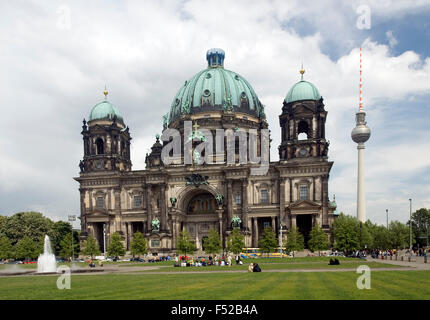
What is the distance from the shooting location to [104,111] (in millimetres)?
102438

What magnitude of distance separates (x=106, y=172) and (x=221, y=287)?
7664cm

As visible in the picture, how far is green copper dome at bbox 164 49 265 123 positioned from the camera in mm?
105312

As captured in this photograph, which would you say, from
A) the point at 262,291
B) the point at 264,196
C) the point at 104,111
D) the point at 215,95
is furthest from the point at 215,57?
the point at 262,291

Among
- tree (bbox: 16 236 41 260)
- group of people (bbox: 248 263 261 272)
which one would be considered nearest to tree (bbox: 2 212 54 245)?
tree (bbox: 16 236 41 260)

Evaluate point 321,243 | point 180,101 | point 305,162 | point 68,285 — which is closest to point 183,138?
point 180,101

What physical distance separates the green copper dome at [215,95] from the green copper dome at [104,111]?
14966 millimetres

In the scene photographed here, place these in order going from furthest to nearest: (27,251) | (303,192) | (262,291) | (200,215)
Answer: (200,215) < (27,251) < (303,192) < (262,291)

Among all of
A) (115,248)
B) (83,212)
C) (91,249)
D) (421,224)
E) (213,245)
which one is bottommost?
(421,224)

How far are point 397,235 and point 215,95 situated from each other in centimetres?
5844

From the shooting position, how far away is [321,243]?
249ft

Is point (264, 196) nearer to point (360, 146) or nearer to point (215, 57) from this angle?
point (215, 57)

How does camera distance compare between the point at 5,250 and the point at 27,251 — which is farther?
the point at 5,250

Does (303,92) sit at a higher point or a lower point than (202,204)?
higher

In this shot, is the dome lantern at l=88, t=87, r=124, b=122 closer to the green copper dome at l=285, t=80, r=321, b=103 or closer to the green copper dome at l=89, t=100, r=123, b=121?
the green copper dome at l=89, t=100, r=123, b=121
